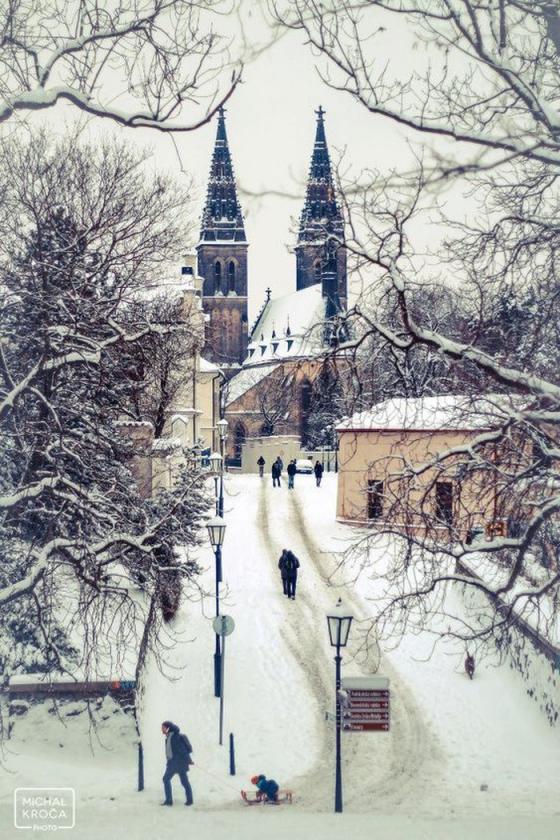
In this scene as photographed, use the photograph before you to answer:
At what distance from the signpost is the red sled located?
3.16 feet

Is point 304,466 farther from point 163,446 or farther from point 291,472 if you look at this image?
point 163,446

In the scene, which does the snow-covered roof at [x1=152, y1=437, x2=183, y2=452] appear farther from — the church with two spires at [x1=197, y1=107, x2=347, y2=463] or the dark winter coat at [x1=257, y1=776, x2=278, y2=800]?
the church with two spires at [x1=197, y1=107, x2=347, y2=463]

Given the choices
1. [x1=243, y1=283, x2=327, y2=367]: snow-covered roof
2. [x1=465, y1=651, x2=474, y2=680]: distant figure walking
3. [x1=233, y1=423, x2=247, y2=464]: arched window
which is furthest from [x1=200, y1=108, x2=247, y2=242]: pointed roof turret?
[x1=465, y1=651, x2=474, y2=680]: distant figure walking

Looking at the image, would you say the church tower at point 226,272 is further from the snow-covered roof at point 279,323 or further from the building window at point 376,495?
the building window at point 376,495

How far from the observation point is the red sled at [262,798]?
31.9ft

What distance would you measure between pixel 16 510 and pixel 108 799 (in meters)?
3.02


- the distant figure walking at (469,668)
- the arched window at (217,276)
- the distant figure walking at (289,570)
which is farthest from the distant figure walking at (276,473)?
the arched window at (217,276)

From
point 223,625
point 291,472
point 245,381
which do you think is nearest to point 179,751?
point 223,625

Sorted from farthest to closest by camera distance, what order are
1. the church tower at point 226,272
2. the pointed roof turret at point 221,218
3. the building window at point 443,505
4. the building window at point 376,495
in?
the church tower at point 226,272 → the pointed roof turret at point 221,218 → the building window at point 376,495 → the building window at point 443,505

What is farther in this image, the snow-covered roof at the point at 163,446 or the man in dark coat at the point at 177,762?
the snow-covered roof at the point at 163,446

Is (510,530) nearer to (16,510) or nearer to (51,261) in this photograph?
(16,510)

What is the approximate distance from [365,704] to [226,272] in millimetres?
74804

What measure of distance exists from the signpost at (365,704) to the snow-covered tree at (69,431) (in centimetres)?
250

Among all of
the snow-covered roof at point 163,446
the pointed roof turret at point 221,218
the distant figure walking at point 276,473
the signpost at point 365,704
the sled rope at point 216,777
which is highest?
the pointed roof turret at point 221,218
